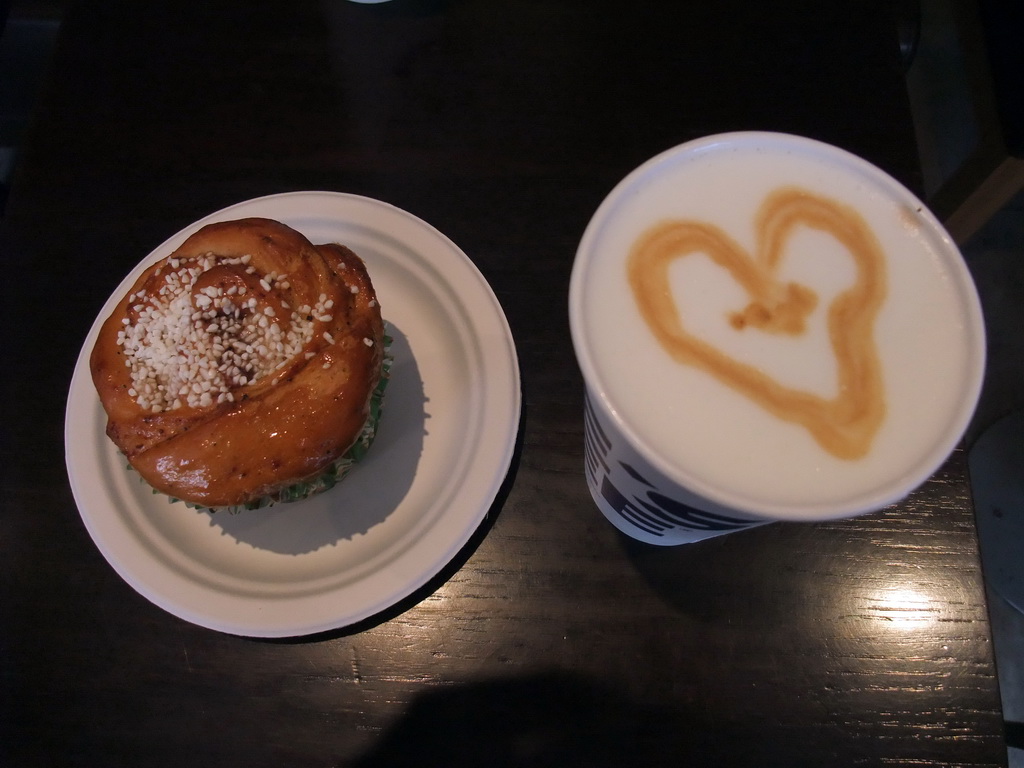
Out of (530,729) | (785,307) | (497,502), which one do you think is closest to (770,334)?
(785,307)

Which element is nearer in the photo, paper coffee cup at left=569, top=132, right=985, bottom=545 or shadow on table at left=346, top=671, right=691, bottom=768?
paper coffee cup at left=569, top=132, right=985, bottom=545

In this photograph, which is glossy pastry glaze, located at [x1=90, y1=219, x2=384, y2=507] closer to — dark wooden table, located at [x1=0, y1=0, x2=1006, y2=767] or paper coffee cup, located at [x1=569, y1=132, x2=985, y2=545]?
dark wooden table, located at [x1=0, y1=0, x2=1006, y2=767]

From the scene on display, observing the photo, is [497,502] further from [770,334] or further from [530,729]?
[770,334]

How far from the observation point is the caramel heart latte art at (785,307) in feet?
2.10

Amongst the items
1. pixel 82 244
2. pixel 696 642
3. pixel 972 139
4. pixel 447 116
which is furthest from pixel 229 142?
pixel 972 139

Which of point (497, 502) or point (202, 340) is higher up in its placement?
point (202, 340)

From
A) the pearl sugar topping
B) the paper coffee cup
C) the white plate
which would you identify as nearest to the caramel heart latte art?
the paper coffee cup

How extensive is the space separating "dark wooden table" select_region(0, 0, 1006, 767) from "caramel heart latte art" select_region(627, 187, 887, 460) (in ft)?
1.56

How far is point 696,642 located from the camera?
1.01 metres

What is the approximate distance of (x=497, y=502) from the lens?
43.1 inches

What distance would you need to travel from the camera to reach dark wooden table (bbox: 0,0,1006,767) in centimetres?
99

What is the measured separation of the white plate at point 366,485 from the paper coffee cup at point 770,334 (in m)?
0.35

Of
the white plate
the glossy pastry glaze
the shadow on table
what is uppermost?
the glossy pastry glaze

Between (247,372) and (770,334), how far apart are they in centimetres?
75
